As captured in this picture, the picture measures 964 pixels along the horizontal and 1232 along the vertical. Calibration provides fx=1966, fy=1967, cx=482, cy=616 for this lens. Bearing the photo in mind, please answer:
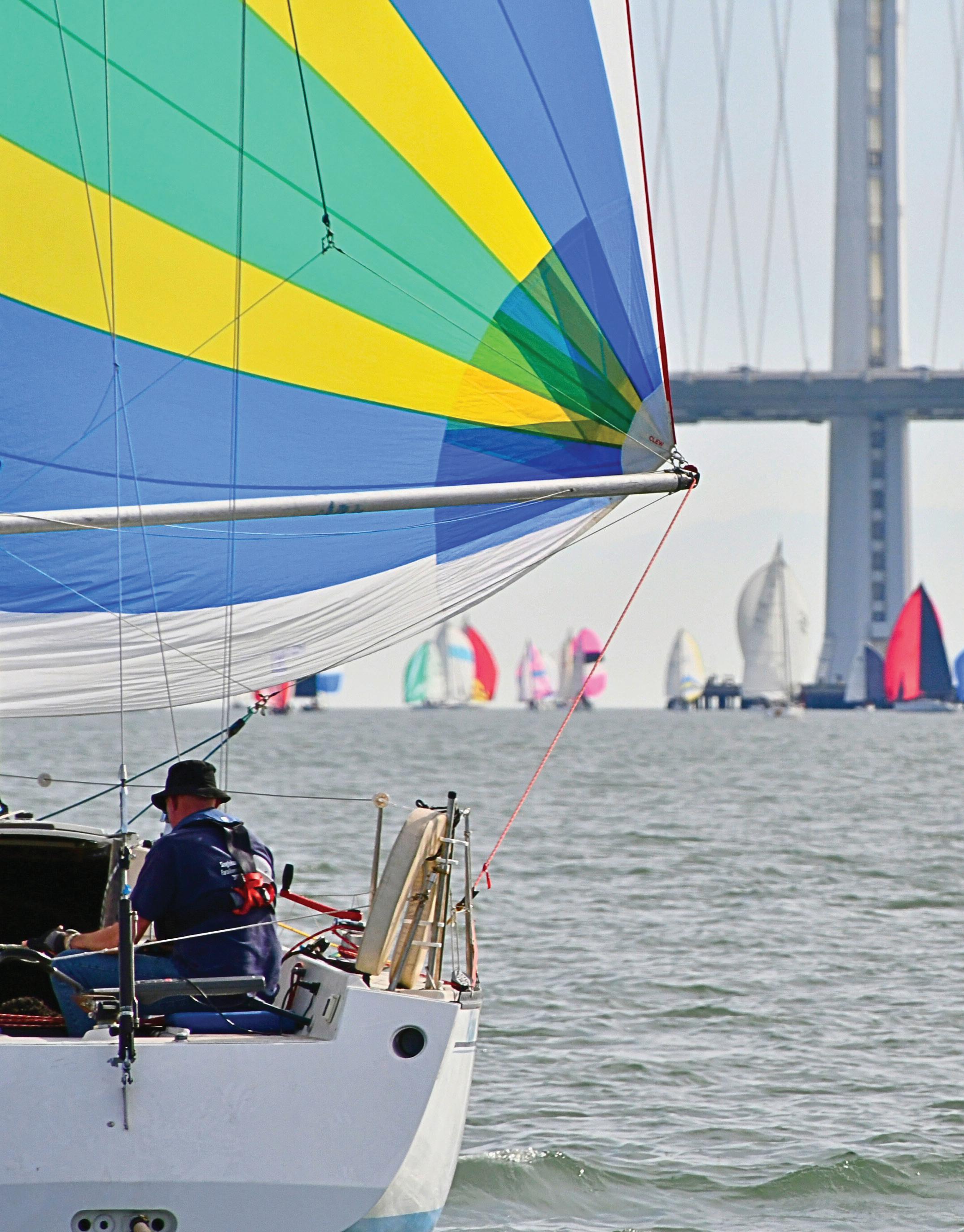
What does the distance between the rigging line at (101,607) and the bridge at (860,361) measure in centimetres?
5992

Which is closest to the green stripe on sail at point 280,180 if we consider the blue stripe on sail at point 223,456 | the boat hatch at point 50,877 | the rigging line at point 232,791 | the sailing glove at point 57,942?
the blue stripe on sail at point 223,456

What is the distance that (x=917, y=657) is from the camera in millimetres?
69875

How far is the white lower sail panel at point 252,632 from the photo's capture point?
520cm

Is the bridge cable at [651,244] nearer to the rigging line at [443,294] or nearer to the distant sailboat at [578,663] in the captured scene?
the rigging line at [443,294]

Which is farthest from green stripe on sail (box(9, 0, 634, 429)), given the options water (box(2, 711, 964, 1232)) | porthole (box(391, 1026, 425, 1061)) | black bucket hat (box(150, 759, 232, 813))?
water (box(2, 711, 964, 1232))

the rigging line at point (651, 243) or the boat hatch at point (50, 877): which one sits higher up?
the rigging line at point (651, 243)

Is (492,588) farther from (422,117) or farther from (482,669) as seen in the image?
(482,669)

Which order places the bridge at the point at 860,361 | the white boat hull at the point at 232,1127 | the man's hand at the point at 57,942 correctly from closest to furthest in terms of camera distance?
the white boat hull at the point at 232,1127, the man's hand at the point at 57,942, the bridge at the point at 860,361

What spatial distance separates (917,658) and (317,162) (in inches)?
2633

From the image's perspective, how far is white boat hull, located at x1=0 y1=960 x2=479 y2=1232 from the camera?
354cm

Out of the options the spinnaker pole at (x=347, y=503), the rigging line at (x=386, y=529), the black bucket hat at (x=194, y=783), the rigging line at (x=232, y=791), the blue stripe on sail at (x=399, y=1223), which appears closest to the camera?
the blue stripe on sail at (x=399, y=1223)

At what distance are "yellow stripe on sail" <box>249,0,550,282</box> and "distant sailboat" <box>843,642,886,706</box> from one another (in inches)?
2697

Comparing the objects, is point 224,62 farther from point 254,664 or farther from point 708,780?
point 708,780

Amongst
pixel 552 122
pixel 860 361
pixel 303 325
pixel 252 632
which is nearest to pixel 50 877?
pixel 252 632
